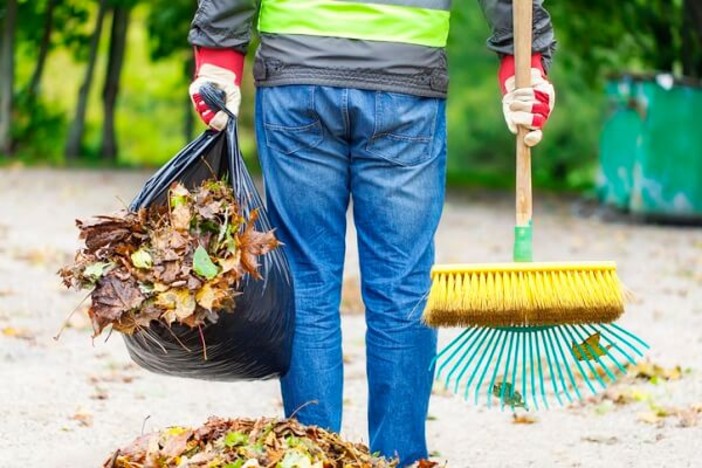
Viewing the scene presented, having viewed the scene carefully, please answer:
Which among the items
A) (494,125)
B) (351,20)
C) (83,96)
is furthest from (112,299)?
(494,125)

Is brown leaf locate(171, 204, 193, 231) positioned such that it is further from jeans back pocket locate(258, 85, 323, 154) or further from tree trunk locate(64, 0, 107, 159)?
tree trunk locate(64, 0, 107, 159)

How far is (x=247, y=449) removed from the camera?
3117 millimetres

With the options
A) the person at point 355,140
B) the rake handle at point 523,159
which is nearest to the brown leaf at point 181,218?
the person at point 355,140

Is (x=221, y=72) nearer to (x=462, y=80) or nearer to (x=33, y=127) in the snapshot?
(x=33, y=127)

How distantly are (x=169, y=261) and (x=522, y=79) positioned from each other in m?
1.05

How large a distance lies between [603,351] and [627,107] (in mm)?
10357

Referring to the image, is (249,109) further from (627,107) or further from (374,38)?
(374,38)

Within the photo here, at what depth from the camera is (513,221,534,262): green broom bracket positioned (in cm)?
340

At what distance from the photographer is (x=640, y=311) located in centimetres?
748

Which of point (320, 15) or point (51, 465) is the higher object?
point (320, 15)

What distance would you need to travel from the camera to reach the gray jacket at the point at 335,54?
336cm

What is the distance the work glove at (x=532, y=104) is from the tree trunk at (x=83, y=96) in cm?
1535

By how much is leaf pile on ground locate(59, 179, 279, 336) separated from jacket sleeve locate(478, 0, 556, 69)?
0.86 metres

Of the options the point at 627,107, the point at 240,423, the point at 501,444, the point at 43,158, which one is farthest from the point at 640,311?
the point at 43,158
